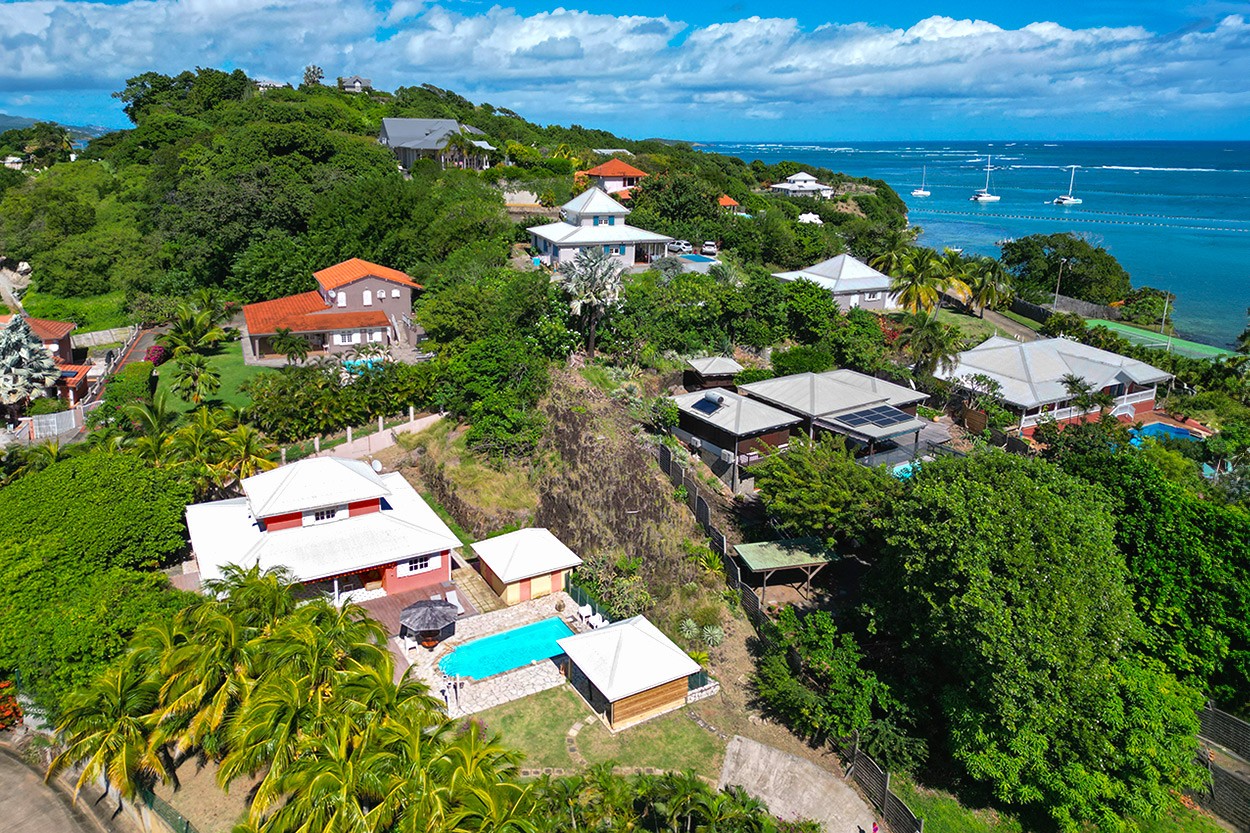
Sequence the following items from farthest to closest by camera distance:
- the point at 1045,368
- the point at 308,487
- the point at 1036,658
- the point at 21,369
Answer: the point at 1045,368
the point at 21,369
the point at 308,487
the point at 1036,658

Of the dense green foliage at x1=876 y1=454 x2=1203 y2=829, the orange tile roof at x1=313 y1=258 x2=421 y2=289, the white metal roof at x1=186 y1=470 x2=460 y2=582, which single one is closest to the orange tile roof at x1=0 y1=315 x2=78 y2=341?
the orange tile roof at x1=313 y1=258 x2=421 y2=289

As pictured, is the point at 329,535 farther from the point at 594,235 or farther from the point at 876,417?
the point at 594,235

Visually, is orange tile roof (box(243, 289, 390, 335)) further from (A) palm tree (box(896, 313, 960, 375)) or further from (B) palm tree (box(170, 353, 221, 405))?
(A) palm tree (box(896, 313, 960, 375))

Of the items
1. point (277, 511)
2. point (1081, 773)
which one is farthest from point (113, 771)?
point (1081, 773)

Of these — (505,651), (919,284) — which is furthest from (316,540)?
(919,284)

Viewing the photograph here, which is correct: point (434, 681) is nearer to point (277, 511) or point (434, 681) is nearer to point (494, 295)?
point (277, 511)

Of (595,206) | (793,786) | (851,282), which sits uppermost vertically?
(595,206)
